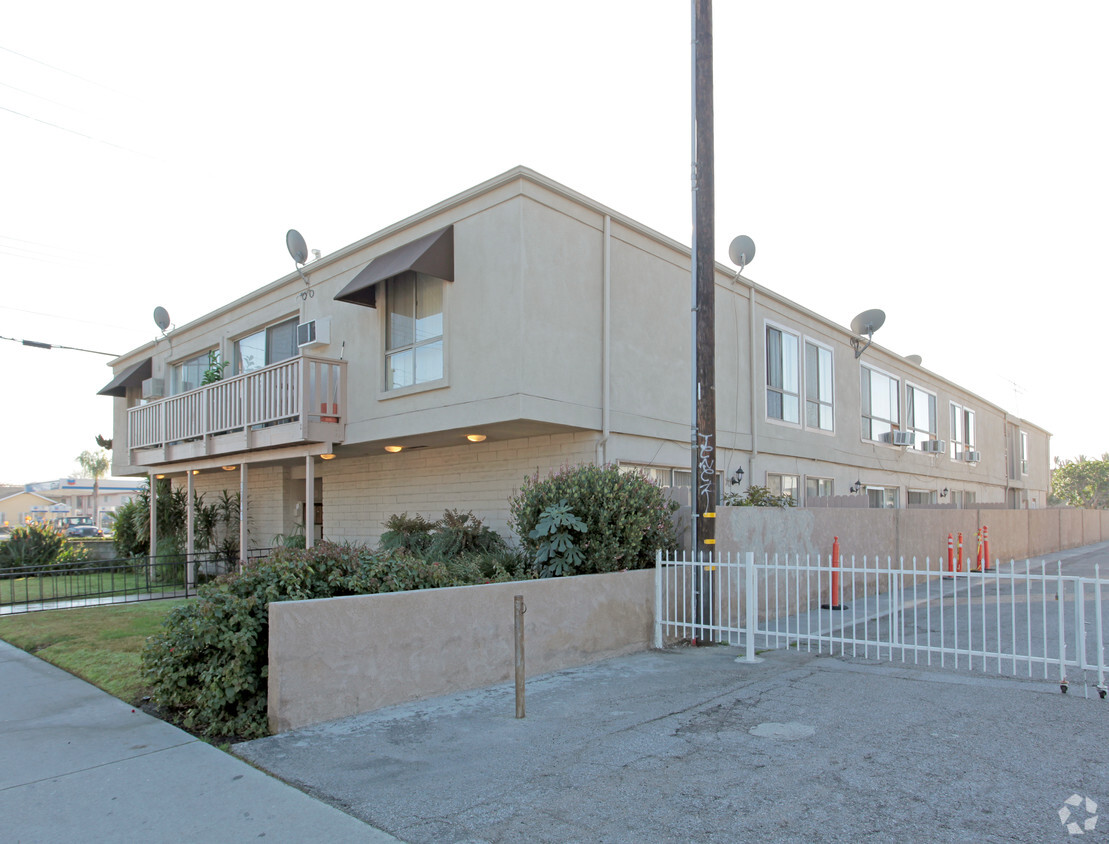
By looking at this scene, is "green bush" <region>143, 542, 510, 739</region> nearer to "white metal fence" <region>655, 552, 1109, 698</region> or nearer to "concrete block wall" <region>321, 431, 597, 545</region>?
"white metal fence" <region>655, 552, 1109, 698</region>

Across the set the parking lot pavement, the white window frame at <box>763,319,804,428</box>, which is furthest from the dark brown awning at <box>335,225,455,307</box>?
the white window frame at <box>763,319,804,428</box>

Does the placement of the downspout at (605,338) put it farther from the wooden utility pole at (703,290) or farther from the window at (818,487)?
the window at (818,487)

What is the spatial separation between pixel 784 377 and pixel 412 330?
790cm

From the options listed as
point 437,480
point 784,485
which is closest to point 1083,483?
point 784,485

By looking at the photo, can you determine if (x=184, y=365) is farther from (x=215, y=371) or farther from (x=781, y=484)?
(x=781, y=484)

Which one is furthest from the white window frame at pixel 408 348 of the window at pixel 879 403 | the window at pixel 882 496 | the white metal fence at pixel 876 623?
the window at pixel 882 496

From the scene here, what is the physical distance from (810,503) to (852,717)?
8.27 metres

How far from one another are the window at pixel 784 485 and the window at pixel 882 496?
400 cm

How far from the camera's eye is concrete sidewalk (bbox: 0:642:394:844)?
4.08 meters

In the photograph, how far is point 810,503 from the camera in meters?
13.9

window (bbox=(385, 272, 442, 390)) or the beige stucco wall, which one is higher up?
window (bbox=(385, 272, 442, 390))

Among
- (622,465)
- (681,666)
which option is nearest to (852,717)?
(681,666)

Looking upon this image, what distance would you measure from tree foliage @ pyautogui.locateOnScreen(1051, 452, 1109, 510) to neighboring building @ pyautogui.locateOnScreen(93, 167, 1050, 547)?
73.3 meters

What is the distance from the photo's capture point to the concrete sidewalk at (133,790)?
4.08 metres
